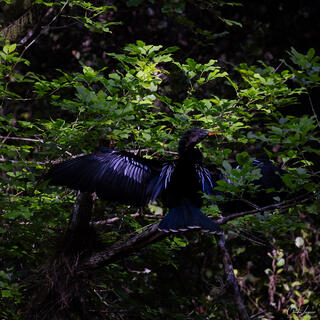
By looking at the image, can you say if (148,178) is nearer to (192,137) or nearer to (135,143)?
(135,143)

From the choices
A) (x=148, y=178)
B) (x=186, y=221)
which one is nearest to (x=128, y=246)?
(x=186, y=221)

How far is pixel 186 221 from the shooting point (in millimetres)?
2910

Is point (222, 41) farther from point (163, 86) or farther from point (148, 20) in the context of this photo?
point (163, 86)

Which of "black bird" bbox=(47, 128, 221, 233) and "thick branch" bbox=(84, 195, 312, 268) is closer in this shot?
"thick branch" bbox=(84, 195, 312, 268)

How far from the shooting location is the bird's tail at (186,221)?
273cm

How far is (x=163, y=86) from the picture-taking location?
4547mm

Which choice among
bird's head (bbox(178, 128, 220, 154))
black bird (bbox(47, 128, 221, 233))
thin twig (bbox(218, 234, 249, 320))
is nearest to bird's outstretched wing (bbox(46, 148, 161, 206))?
black bird (bbox(47, 128, 221, 233))

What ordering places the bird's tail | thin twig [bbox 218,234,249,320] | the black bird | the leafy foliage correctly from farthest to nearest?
1. thin twig [bbox 218,234,249,320]
2. the black bird
3. the bird's tail
4. the leafy foliage

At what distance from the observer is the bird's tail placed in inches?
107

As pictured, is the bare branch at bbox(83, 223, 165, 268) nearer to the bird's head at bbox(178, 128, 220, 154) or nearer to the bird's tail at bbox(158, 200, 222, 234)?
the bird's tail at bbox(158, 200, 222, 234)

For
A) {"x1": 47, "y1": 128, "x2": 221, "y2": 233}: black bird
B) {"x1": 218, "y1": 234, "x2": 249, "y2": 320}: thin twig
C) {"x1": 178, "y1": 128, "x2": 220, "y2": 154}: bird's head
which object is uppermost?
{"x1": 178, "y1": 128, "x2": 220, "y2": 154}: bird's head

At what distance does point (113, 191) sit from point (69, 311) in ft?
2.93

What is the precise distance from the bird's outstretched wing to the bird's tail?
285mm

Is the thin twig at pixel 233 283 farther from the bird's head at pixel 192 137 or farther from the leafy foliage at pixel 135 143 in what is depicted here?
the bird's head at pixel 192 137
